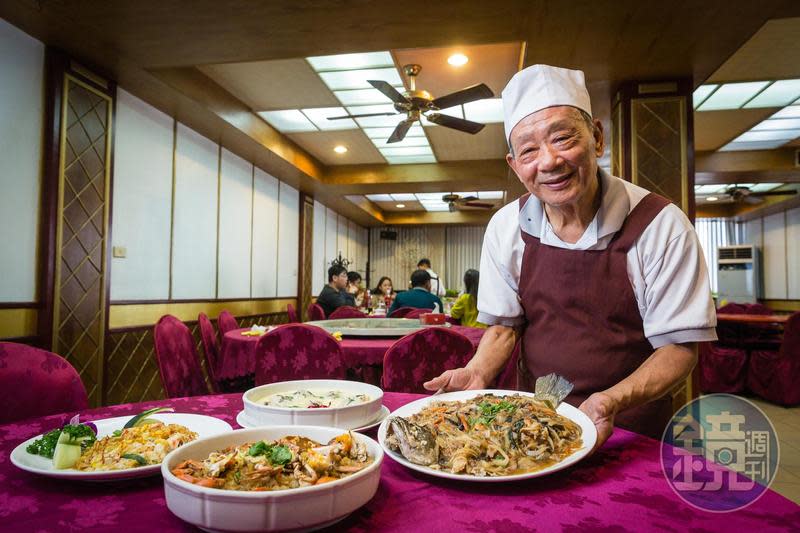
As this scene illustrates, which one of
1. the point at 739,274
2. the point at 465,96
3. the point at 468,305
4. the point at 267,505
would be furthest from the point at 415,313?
the point at 739,274

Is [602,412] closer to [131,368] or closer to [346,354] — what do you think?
[346,354]

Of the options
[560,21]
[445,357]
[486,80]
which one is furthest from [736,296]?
[445,357]

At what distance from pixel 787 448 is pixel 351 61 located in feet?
17.2

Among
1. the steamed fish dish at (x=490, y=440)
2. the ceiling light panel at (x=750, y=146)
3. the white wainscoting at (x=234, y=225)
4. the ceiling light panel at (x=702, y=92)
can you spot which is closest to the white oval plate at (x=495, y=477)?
the steamed fish dish at (x=490, y=440)

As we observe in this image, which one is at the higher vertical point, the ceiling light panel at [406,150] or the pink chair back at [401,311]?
the ceiling light panel at [406,150]

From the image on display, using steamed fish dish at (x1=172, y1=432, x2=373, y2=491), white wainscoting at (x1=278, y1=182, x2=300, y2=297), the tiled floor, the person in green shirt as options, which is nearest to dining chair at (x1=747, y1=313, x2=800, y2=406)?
the tiled floor

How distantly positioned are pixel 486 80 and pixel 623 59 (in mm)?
1559

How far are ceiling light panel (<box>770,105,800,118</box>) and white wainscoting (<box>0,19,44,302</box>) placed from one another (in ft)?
26.7

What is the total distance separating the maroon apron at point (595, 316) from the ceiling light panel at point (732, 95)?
5.46 meters

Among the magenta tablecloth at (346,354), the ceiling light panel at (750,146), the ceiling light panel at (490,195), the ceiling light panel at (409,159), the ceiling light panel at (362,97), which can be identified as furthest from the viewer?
the ceiling light panel at (490,195)

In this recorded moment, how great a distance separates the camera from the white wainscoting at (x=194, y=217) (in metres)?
5.67

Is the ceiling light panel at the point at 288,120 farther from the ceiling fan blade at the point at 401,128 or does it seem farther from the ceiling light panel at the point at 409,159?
the ceiling light panel at the point at 409,159

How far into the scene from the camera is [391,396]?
54.9 inches

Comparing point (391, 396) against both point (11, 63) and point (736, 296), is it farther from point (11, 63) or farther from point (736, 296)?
point (736, 296)
